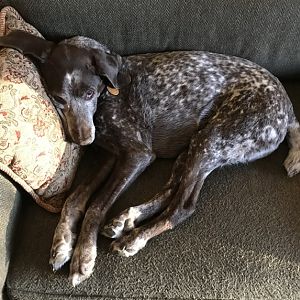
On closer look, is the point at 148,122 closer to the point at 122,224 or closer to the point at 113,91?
the point at 113,91

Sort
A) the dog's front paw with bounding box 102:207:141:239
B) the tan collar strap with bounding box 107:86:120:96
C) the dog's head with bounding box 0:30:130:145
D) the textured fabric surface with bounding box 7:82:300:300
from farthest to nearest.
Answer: the tan collar strap with bounding box 107:86:120:96
the dog's head with bounding box 0:30:130:145
the dog's front paw with bounding box 102:207:141:239
the textured fabric surface with bounding box 7:82:300:300

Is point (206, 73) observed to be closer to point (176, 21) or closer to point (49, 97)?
point (176, 21)

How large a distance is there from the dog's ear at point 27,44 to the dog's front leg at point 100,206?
1.74ft

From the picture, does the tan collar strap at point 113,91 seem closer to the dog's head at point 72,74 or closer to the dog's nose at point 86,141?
the dog's head at point 72,74

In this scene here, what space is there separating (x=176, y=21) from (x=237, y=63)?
331 mm

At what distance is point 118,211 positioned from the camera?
2.09m

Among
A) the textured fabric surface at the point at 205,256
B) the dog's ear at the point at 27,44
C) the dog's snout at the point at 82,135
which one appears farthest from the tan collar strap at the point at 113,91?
the textured fabric surface at the point at 205,256

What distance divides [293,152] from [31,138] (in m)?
1.08

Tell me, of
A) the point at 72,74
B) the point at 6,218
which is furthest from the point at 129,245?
Result: the point at 72,74

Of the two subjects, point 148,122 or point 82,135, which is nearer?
point 82,135

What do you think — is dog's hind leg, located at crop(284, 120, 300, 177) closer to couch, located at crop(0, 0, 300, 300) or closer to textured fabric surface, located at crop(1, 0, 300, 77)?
couch, located at crop(0, 0, 300, 300)

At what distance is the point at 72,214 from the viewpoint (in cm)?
205

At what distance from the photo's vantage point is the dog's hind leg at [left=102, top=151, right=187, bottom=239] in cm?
198

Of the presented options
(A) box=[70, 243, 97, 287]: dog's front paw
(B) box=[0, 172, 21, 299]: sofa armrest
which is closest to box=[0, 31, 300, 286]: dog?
(A) box=[70, 243, 97, 287]: dog's front paw
